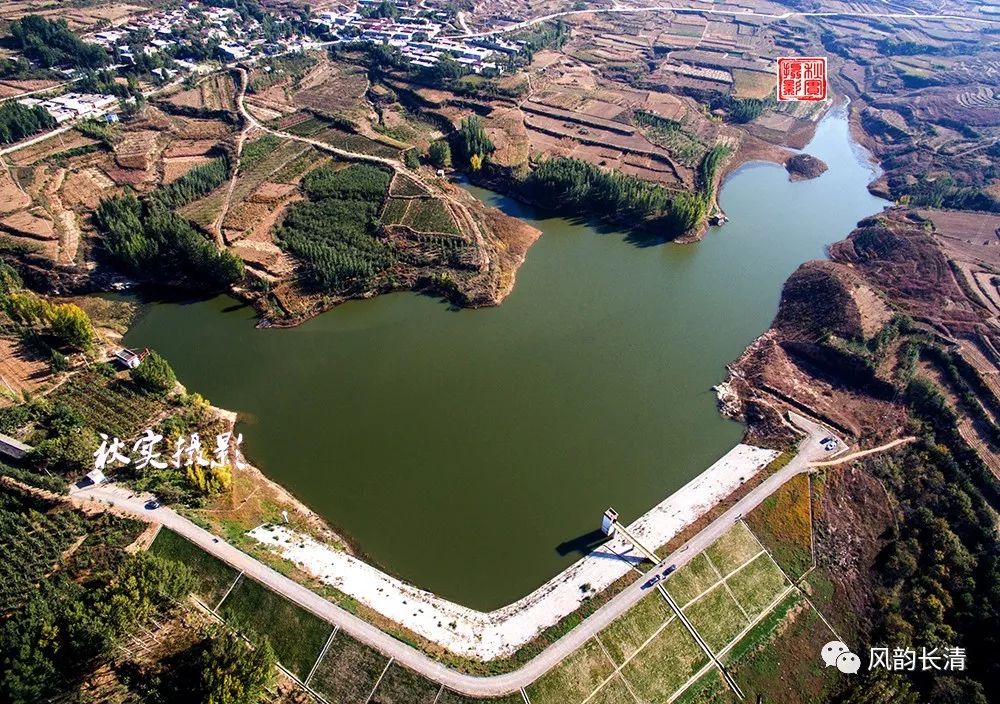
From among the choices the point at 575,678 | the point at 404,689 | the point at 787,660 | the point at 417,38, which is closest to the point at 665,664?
the point at 575,678

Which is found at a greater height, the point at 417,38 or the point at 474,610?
the point at 417,38

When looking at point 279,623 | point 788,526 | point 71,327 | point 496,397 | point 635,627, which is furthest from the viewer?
point 496,397

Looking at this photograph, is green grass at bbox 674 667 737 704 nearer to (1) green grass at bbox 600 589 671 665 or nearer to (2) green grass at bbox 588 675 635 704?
(2) green grass at bbox 588 675 635 704

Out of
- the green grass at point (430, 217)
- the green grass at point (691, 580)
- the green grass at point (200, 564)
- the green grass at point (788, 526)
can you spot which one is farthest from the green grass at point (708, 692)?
the green grass at point (430, 217)

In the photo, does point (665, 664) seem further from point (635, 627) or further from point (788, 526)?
point (788, 526)

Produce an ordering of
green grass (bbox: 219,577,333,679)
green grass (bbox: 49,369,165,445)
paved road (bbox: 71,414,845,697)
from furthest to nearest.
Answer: green grass (bbox: 49,369,165,445), green grass (bbox: 219,577,333,679), paved road (bbox: 71,414,845,697)

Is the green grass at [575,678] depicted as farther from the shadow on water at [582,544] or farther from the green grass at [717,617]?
the green grass at [717,617]

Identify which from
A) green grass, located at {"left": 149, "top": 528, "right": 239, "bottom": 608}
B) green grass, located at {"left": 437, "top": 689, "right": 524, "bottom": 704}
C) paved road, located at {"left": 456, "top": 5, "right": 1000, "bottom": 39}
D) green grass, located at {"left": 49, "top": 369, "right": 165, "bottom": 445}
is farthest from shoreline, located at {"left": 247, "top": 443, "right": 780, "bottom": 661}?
paved road, located at {"left": 456, "top": 5, "right": 1000, "bottom": 39}
